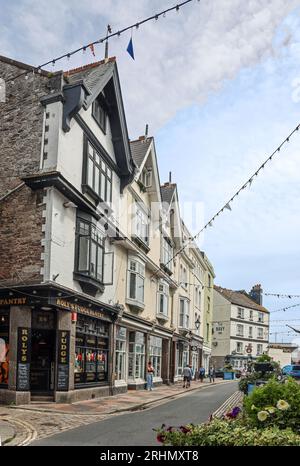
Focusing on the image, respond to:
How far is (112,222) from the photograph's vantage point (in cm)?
2370

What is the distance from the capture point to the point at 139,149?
99.1 feet

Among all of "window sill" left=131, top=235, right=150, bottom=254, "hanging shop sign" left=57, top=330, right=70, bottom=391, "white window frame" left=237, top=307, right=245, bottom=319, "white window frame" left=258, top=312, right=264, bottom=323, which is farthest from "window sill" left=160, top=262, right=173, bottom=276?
"white window frame" left=258, top=312, right=264, bottom=323

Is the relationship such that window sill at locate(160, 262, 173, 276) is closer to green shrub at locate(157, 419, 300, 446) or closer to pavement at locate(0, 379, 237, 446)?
pavement at locate(0, 379, 237, 446)

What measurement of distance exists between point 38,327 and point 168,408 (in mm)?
5719

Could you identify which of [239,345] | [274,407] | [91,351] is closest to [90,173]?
[91,351]

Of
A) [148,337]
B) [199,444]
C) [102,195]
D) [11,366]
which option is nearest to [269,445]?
[199,444]

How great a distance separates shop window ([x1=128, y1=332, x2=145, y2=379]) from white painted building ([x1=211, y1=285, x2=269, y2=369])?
126ft

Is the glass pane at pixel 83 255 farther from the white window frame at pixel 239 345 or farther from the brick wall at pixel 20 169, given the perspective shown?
the white window frame at pixel 239 345

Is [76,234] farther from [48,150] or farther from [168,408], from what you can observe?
[168,408]

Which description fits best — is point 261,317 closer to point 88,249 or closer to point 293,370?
point 293,370

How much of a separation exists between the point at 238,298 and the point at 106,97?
179ft

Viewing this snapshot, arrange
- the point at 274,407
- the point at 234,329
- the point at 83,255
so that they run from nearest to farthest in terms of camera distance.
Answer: the point at 274,407 → the point at 83,255 → the point at 234,329

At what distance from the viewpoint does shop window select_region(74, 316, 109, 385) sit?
2020 cm

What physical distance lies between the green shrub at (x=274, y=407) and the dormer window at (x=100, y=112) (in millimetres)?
17230
